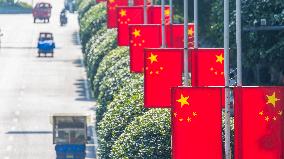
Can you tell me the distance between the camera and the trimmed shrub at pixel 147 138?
3812 cm

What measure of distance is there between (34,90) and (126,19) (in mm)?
28118

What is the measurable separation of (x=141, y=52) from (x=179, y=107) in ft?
67.7

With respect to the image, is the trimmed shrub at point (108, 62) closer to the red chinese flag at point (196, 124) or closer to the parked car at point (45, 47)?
the red chinese flag at point (196, 124)

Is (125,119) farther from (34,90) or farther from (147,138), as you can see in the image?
(34,90)

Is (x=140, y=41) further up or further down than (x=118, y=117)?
further up

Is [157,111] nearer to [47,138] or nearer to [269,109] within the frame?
[269,109]

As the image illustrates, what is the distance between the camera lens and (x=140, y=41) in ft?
176

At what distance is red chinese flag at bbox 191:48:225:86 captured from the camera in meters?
40.7

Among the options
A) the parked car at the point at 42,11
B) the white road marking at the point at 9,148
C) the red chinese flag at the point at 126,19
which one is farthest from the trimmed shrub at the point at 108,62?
the parked car at the point at 42,11

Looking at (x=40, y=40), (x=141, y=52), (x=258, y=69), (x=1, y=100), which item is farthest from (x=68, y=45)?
(x=141, y=52)

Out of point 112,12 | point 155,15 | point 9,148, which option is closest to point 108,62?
point 155,15

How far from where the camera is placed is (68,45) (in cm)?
12512

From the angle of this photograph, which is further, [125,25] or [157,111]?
[125,25]

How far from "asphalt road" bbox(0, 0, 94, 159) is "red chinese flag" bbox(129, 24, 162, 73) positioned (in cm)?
1144
